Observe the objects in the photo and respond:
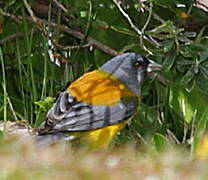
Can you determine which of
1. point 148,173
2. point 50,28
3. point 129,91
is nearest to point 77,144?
point 129,91

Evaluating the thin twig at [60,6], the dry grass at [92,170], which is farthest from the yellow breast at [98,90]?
the dry grass at [92,170]

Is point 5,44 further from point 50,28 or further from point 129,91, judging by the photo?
point 129,91

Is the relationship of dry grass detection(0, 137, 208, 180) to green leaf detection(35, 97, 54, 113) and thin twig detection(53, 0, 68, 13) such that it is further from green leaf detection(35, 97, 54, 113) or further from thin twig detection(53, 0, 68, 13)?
thin twig detection(53, 0, 68, 13)

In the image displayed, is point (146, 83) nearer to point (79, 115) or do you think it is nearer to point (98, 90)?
point (98, 90)

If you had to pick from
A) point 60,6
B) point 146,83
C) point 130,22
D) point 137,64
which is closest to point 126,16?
point 130,22

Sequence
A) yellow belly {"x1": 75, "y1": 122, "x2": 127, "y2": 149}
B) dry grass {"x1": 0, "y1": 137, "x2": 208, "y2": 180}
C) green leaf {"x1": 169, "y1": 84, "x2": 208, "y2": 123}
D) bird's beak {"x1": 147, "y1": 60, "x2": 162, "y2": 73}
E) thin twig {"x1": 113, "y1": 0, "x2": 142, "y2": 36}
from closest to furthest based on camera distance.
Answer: dry grass {"x1": 0, "y1": 137, "x2": 208, "y2": 180} < yellow belly {"x1": 75, "y1": 122, "x2": 127, "y2": 149} < thin twig {"x1": 113, "y1": 0, "x2": 142, "y2": 36} < green leaf {"x1": 169, "y1": 84, "x2": 208, "y2": 123} < bird's beak {"x1": 147, "y1": 60, "x2": 162, "y2": 73}

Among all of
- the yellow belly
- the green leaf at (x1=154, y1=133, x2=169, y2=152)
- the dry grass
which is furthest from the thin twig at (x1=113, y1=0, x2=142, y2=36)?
the dry grass

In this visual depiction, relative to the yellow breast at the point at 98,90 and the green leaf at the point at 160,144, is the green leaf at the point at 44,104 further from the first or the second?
the green leaf at the point at 160,144
